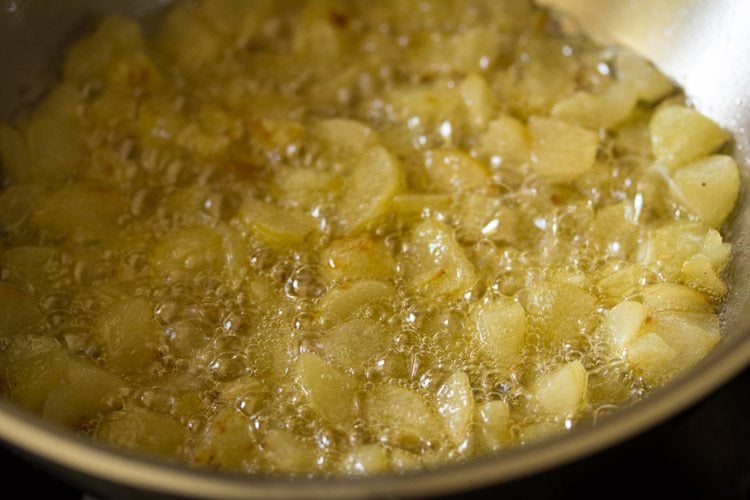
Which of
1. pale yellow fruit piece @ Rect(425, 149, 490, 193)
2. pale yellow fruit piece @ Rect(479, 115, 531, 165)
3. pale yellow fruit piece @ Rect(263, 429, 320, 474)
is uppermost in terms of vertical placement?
pale yellow fruit piece @ Rect(479, 115, 531, 165)

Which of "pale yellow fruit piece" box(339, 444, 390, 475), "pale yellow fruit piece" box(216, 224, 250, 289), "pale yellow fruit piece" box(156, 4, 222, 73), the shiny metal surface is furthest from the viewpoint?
"pale yellow fruit piece" box(156, 4, 222, 73)

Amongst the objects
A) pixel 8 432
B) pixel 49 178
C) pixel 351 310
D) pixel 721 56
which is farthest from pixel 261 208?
pixel 721 56

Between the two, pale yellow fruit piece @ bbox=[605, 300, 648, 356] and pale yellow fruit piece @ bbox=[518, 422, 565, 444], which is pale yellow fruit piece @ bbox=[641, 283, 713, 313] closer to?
pale yellow fruit piece @ bbox=[605, 300, 648, 356]

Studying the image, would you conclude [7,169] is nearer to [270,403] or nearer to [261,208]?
[261,208]

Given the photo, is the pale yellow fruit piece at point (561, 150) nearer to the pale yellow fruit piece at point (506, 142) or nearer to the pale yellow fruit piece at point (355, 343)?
the pale yellow fruit piece at point (506, 142)

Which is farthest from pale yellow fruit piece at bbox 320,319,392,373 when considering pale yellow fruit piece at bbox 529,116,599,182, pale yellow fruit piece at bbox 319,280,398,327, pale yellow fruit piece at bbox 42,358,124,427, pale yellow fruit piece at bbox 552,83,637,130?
pale yellow fruit piece at bbox 552,83,637,130

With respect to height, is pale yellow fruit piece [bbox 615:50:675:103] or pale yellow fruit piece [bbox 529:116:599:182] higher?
pale yellow fruit piece [bbox 615:50:675:103]

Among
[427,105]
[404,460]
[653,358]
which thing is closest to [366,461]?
[404,460]
